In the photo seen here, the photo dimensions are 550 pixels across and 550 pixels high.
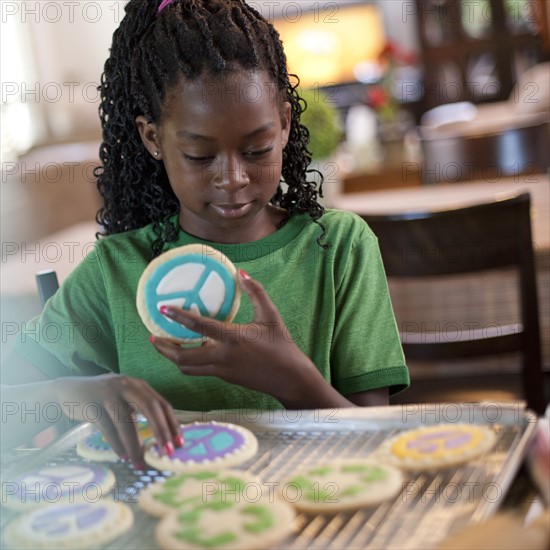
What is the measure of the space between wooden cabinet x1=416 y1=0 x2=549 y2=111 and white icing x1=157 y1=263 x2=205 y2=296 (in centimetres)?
666

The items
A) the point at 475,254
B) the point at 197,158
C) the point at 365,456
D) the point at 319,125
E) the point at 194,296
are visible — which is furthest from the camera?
the point at 319,125

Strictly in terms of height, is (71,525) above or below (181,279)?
below

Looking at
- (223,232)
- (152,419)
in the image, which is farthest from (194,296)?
(223,232)

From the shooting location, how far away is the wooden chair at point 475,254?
1.69 metres

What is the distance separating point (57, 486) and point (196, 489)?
0.12 meters

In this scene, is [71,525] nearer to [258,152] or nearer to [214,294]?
[214,294]

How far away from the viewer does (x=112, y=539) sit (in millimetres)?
679

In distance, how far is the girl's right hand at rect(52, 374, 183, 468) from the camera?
2.68 ft

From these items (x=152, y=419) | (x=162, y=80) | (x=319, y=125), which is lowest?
(x=152, y=419)

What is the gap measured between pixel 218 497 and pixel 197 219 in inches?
19.5

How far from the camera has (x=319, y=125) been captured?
2182 millimetres

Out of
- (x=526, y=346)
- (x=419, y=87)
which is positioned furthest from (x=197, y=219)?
(x=419, y=87)

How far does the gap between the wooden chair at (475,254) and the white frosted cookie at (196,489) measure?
1.00 m

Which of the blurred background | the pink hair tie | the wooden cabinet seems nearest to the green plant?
the blurred background
